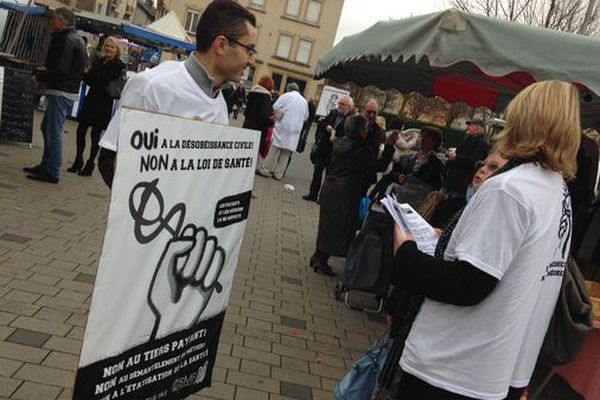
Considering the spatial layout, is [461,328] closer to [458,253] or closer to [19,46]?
[458,253]

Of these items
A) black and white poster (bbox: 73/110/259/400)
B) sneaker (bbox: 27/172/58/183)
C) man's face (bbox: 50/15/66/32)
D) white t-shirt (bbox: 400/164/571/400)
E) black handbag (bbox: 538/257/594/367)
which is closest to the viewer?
black and white poster (bbox: 73/110/259/400)

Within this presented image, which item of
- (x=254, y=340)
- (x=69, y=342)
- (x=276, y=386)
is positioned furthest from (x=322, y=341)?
(x=69, y=342)

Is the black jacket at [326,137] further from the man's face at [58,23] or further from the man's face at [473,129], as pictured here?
the man's face at [58,23]

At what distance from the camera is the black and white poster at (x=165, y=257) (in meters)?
1.67

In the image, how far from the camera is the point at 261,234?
748cm

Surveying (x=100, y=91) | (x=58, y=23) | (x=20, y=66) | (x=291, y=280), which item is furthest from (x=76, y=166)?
(x=291, y=280)

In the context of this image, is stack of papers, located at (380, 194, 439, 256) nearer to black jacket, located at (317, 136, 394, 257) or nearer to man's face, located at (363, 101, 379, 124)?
black jacket, located at (317, 136, 394, 257)

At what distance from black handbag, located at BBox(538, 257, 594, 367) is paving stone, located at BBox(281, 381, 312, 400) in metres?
1.56

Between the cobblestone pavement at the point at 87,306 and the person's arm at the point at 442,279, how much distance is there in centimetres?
176

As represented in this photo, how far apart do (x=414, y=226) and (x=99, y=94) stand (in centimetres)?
645

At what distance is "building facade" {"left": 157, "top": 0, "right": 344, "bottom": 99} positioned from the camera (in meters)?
54.0

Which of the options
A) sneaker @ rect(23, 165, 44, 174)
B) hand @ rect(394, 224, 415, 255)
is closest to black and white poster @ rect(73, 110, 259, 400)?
hand @ rect(394, 224, 415, 255)

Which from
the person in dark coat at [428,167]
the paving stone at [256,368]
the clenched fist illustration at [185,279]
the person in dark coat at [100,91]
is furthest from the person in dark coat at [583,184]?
the person in dark coat at [100,91]

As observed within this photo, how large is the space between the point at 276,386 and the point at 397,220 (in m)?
1.76
